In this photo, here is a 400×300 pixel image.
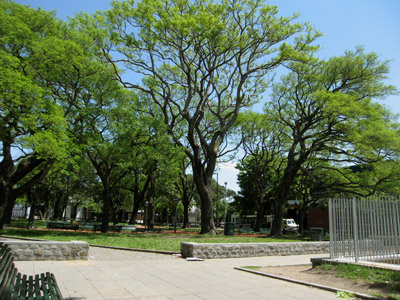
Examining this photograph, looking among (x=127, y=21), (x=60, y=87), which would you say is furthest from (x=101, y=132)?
(x=127, y=21)

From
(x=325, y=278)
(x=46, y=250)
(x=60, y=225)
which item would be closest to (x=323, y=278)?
(x=325, y=278)

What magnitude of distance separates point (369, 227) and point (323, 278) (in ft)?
8.20

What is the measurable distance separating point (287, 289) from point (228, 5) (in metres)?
20.0

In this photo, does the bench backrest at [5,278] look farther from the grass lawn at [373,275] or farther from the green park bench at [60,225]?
the green park bench at [60,225]

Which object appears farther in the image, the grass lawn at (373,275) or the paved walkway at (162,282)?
the grass lawn at (373,275)

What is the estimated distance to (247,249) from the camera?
1321 cm

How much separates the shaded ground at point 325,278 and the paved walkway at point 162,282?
72 cm

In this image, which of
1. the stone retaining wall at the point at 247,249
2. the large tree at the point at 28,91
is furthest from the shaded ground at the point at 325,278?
the large tree at the point at 28,91

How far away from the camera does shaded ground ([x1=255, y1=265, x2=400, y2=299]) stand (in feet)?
22.7

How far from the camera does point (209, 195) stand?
23.9 metres

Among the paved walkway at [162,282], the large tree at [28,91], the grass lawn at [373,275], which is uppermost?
the large tree at [28,91]

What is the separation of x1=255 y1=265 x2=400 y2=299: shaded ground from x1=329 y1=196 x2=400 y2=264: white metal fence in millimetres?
1210

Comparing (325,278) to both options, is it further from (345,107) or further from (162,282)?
(345,107)

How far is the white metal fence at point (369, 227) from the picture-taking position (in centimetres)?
949
